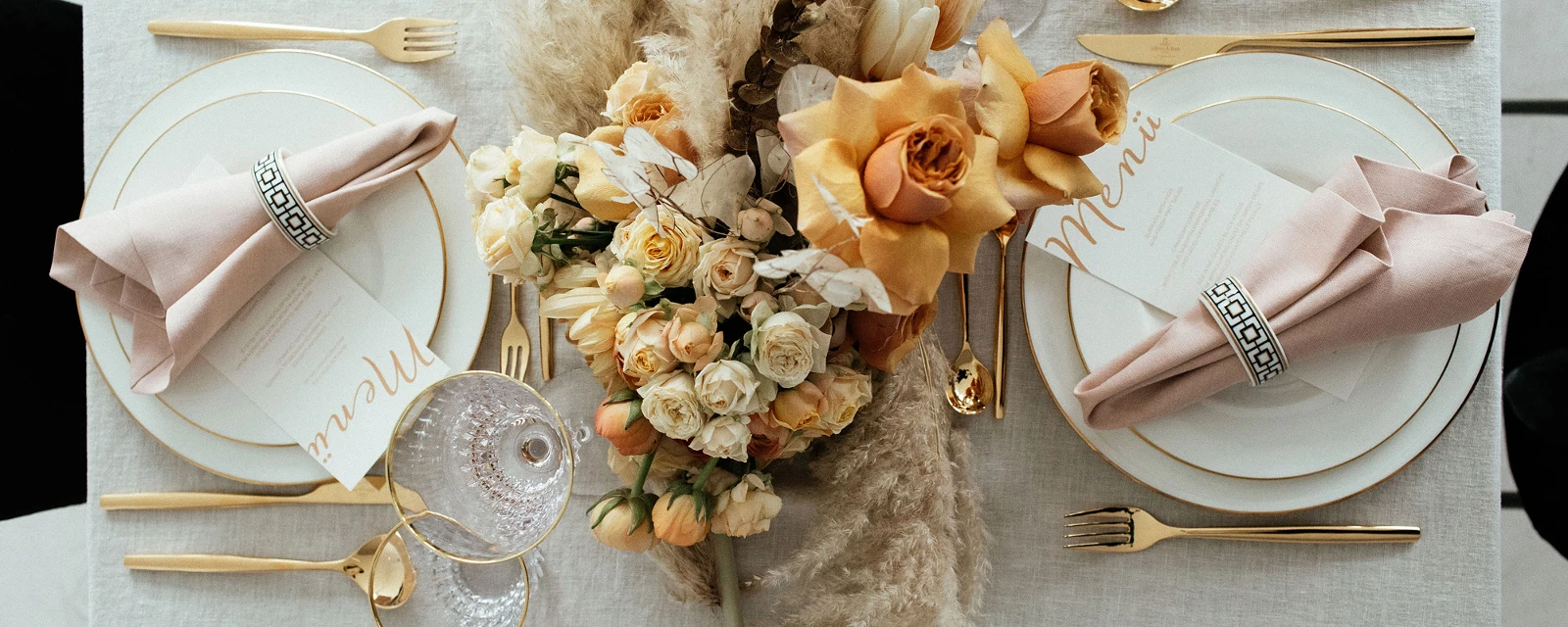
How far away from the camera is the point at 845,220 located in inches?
14.4

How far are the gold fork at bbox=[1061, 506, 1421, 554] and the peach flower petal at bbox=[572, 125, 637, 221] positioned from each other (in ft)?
1.76

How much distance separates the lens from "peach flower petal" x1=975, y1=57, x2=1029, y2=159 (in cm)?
43

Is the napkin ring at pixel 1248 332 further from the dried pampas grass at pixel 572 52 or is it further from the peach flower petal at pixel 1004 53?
the dried pampas grass at pixel 572 52

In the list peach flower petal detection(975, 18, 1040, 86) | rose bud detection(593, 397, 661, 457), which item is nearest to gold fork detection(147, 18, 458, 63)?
rose bud detection(593, 397, 661, 457)

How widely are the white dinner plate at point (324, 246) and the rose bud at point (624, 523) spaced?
28 centimetres

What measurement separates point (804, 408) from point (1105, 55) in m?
0.51

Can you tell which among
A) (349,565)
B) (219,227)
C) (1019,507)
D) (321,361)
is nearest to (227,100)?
(219,227)

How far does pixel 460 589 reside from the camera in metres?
0.80

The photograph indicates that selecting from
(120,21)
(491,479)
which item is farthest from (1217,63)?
(120,21)

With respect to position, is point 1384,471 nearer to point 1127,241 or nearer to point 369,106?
point 1127,241

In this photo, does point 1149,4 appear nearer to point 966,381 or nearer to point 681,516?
point 966,381

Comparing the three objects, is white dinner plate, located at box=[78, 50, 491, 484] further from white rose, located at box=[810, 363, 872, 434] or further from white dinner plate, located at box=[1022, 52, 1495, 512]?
white dinner plate, located at box=[1022, 52, 1495, 512]

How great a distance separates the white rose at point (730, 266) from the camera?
0.47 metres

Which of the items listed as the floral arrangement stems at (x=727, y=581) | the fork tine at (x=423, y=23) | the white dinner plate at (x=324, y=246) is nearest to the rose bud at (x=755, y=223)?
the floral arrangement stems at (x=727, y=581)
